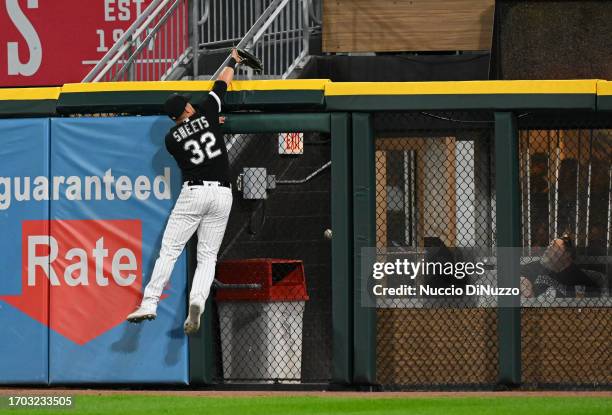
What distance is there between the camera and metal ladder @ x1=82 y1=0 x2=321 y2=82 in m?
15.6

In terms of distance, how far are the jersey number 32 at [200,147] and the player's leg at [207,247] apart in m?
0.26

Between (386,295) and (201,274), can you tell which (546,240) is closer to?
(386,295)

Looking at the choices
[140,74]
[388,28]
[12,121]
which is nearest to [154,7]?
[140,74]

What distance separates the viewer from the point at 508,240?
10.6 m

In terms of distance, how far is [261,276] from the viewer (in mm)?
11141

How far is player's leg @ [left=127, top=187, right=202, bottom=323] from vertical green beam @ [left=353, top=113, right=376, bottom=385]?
122 cm

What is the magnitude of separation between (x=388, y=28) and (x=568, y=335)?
247 inches

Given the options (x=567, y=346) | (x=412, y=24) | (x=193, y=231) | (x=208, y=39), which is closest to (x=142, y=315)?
(x=193, y=231)

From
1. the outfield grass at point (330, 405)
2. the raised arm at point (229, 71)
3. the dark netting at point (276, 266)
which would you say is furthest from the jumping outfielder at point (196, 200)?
→ the outfield grass at point (330, 405)

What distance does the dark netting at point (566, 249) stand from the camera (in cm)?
1075

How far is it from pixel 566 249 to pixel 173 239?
122 inches
